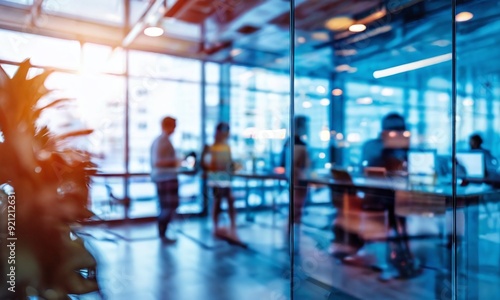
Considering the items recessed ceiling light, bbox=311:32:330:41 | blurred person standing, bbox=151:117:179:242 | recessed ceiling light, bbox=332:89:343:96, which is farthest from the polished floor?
recessed ceiling light, bbox=332:89:343:96

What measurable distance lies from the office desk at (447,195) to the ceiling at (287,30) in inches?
53.5

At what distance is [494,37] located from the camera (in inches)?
226

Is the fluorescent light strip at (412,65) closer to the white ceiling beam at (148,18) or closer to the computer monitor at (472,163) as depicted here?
the computer monitor at (472,163)

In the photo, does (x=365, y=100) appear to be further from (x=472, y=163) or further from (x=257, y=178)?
(x=472, y=163)

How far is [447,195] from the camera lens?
266cm

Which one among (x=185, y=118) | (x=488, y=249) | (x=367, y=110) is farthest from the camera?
(x=367, y=110)

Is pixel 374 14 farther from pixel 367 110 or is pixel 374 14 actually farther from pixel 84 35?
pixel 84 35

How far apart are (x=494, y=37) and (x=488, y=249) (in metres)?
4.27

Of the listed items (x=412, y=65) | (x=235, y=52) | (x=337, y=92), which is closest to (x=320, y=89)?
(x=337, y=92)

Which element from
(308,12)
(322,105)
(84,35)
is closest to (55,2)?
(84,35)

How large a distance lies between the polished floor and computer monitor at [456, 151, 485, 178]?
1.91 ft

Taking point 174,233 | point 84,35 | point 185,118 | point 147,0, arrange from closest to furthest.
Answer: point 84,35 → point 147,0 → point 174,233 → point 185,118

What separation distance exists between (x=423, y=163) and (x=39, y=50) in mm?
3536

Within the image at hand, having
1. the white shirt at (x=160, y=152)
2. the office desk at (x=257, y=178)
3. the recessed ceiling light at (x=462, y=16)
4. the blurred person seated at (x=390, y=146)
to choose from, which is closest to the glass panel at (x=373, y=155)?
the blurred person seated at (x=390, y=146)
